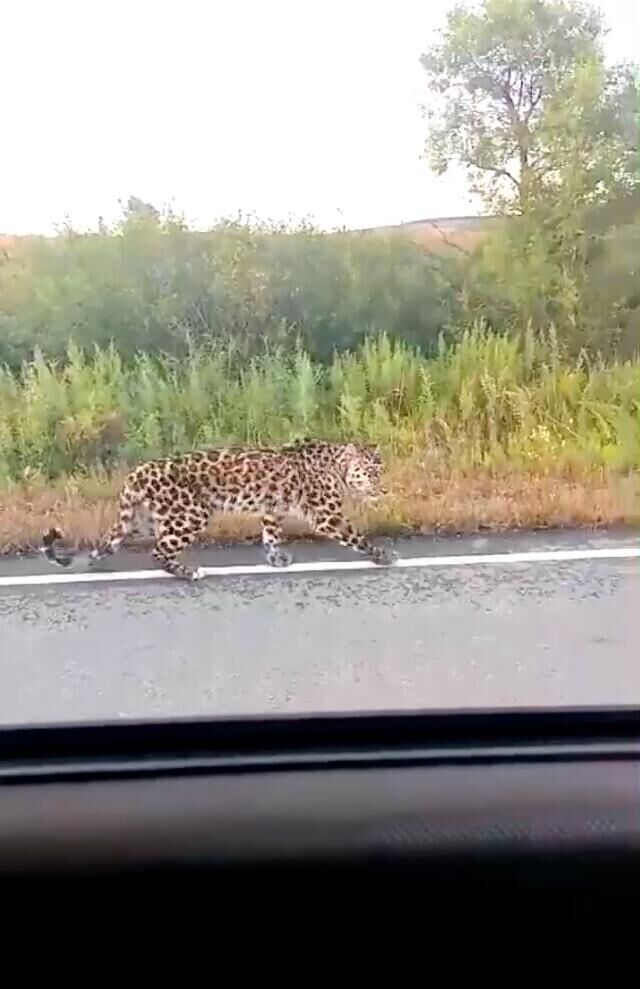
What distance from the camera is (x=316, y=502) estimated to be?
137cm

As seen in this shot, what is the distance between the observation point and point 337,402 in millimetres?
1354

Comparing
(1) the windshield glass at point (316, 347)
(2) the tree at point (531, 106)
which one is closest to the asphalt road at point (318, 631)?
(1) the windshield glass at point (316, 347)

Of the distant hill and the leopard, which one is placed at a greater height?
the distant hill

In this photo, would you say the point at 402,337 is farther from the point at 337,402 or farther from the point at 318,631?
the point at 318,631

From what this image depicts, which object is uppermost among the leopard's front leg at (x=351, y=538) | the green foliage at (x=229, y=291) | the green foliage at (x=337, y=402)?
the green foliage at (x=229, y=291)

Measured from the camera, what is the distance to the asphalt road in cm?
131

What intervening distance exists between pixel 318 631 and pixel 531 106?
59 cm

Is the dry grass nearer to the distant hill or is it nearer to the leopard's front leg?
the leopard's front leg

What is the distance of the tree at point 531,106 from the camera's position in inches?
51.0

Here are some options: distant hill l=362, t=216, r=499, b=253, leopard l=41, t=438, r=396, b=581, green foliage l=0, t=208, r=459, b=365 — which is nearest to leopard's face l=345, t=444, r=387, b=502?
leopard l=41, t=438, r=396, b=581

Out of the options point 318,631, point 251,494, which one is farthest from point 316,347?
point 318,631

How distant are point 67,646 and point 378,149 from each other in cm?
62

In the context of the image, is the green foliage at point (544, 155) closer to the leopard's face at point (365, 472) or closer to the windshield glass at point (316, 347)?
the windshield glass at point (316, 347)

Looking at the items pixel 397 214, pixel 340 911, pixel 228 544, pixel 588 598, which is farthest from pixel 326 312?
pixel 340 911
